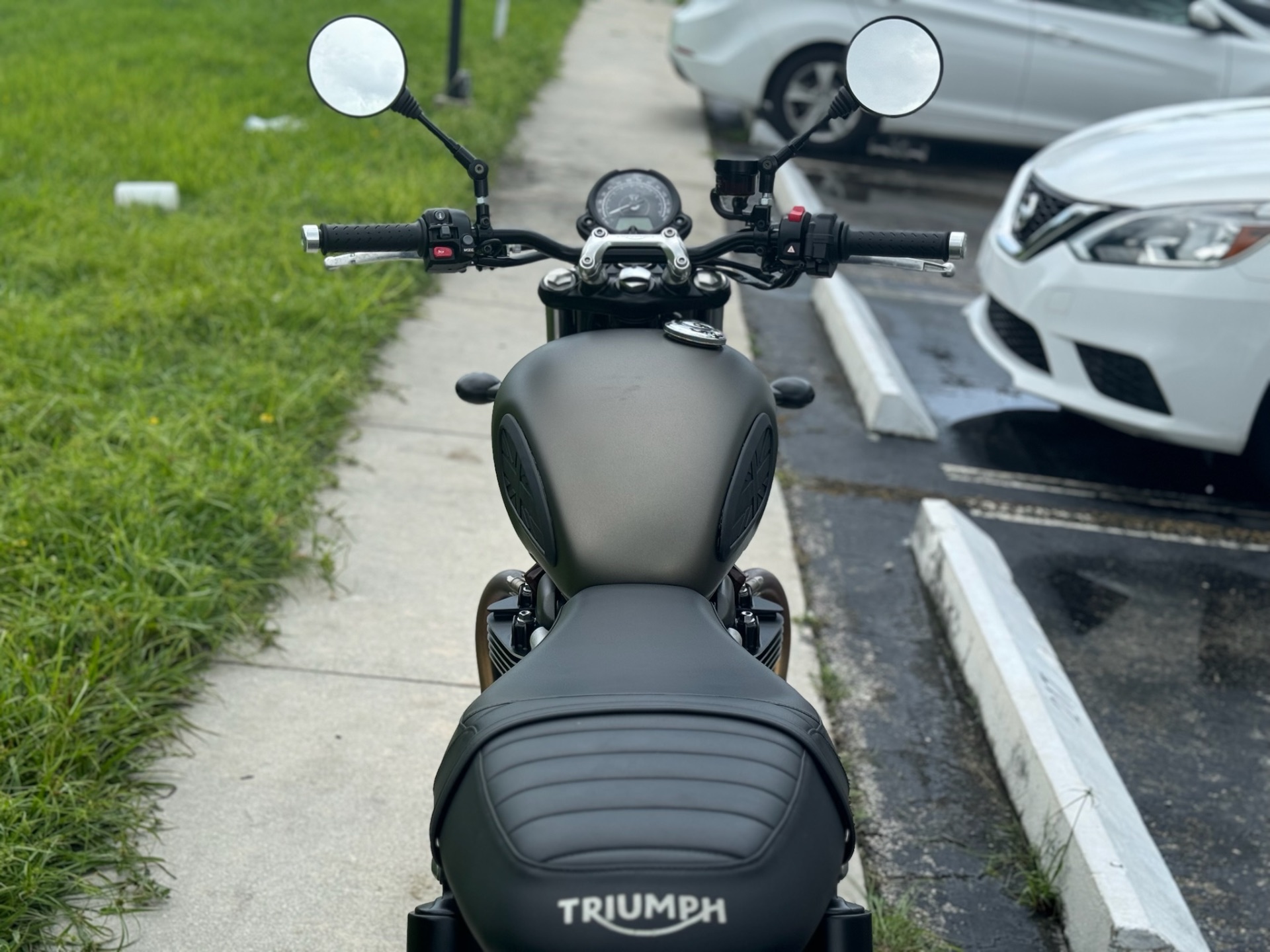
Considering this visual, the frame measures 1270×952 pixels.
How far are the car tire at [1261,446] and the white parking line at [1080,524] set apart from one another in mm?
279

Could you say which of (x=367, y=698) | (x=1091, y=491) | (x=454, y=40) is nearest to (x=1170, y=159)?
(x=1091, y=491)

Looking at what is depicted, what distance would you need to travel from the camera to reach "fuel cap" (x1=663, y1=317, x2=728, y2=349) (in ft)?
6.30

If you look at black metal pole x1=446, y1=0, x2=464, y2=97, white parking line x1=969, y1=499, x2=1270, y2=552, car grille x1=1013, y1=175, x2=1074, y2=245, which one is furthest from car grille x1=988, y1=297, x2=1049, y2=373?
black metal pole x1=446, y1=0, x2=464, y2=97

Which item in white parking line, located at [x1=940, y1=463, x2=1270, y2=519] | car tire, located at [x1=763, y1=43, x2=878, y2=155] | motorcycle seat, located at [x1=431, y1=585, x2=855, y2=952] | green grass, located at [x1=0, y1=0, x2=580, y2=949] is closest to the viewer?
motorcycle seat, located at [x1=431, y1=585, x2=855, y2=952]

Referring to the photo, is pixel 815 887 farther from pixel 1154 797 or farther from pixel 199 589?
pixel 199 589

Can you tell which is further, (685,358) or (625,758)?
(685,358)

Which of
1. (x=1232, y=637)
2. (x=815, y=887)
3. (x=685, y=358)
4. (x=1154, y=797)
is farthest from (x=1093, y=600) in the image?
(x=815, y=887)

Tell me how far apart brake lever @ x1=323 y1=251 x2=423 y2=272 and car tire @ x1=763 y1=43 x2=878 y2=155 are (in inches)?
290

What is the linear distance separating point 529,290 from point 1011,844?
4.22 meters

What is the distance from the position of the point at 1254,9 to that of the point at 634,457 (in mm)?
8877

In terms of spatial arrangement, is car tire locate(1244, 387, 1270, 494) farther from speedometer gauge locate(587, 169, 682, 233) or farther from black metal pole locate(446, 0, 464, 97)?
black metal pole locate(446, 0, 464, 97)

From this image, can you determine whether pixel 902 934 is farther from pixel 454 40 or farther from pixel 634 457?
pixel 454 40

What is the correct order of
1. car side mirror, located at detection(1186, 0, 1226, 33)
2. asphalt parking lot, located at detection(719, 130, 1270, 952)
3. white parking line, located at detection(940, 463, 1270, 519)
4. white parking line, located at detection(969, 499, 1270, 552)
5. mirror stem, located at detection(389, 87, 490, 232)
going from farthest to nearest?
car side mirror, located at detection(1186, 0, 1226, 33) < white parking line, located at detection(940, 463, 1270, 519) < white parking line, located at detection(969, 499, 1270, 552) < asphalt parking lot, located at detection(719, 130, 1270, 952) < mirror stem, located at detection(389, 87, 490, 232)

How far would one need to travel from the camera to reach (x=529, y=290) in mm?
6477
